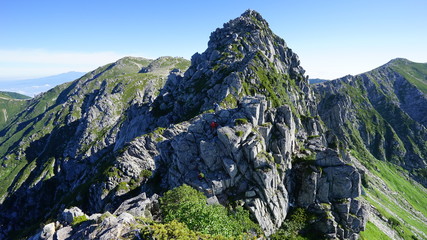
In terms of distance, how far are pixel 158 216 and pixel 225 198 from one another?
18412mm

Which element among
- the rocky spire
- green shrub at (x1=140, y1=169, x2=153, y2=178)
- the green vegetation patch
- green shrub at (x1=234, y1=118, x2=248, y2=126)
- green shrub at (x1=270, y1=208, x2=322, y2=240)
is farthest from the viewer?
the rocky spire

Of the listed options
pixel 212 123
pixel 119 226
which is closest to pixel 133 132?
pixel 212 123

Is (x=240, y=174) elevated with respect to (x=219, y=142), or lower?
lower

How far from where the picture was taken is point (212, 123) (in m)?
68.6

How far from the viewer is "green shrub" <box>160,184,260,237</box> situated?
35469mm

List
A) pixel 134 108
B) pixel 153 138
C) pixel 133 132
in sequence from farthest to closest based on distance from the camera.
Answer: pixel 134 108 < pixel 133 132 < pixel 153 138

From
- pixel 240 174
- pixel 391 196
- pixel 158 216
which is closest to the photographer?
pixel 158 216

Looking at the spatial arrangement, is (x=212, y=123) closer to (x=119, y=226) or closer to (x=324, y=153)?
(x=324, y=153)

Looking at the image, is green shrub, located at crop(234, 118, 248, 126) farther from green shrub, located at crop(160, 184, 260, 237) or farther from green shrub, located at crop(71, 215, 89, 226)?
green shrub, located at crop(71, 215, 89, 226)

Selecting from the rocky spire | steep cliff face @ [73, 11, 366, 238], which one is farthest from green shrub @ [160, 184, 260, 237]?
the rocky spire

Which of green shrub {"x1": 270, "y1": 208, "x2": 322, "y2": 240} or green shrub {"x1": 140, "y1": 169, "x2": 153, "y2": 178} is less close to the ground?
green shrub {"x1": 140, "y1": 169, "x2": 153, "y2": 178}

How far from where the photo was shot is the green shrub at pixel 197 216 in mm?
35469

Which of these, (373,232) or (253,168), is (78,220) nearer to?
(253,168)

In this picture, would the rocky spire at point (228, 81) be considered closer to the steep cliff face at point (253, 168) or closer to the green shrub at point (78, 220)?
the steep cliff face at point (253, 168)
